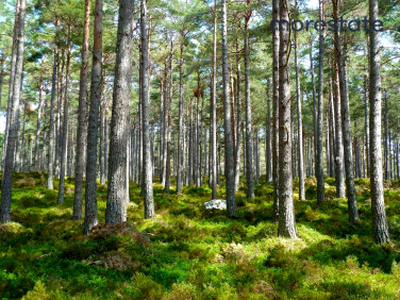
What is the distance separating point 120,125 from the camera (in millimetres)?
7004

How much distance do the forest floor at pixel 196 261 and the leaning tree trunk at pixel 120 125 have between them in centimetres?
60

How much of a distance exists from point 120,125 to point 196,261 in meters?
3.87

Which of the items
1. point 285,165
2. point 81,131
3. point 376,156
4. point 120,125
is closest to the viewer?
point 120,125

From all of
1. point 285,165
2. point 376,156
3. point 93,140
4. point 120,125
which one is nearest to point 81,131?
point 93,140

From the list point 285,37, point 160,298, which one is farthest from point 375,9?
point 160,298

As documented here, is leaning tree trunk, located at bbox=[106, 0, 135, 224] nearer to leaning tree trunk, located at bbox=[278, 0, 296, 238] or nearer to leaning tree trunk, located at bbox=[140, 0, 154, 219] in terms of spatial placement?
leaning tree trunk, located at bbox=[140, 0, 154, 219]

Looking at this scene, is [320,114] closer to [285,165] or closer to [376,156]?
[376,156]

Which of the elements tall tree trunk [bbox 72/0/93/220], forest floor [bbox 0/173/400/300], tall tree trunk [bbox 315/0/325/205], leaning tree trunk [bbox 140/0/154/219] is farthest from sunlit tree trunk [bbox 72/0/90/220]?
tall tree trunk [bbox 315/0/325/205]

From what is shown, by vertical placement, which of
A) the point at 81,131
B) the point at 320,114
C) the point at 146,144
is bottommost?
the point at 146,144

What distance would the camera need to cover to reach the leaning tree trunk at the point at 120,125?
6918mm

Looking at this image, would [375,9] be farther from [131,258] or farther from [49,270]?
[49,270]

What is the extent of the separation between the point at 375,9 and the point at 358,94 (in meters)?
18.8

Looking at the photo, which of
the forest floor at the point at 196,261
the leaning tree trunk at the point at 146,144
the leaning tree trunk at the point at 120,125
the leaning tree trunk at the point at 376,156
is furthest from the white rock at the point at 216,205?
the leaning tree trunk at the point at 376,156

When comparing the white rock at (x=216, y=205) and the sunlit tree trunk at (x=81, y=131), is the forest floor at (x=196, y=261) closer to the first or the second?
the sunlit tree trunk at (x=81, y=131)
